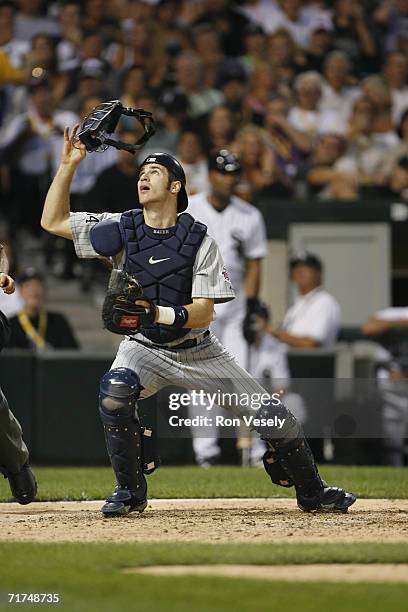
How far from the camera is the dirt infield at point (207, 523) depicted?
5.04m

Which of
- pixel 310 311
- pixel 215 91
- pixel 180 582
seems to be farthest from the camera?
pixel 215 91

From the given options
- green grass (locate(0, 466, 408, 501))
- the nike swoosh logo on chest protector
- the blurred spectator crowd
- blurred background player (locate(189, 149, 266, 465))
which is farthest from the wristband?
the blurred spectator crowd

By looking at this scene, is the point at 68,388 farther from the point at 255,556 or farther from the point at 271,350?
the point at 255,556

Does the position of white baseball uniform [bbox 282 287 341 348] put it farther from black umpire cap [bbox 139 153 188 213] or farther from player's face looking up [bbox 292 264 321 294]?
black umpire cap [bbox 139 153 188 213]

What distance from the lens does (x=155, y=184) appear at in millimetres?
5598

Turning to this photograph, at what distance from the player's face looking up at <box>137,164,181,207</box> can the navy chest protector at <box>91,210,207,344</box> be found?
0.14 metres

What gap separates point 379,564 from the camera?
Answer: 437 centimetres

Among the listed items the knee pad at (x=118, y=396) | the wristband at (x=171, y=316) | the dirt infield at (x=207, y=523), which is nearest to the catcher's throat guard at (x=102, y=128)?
the wristband at (x=171, y=316)

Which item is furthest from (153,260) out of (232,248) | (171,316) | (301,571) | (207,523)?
(232,248)

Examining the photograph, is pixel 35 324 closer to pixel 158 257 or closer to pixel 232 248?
pixel 232 248

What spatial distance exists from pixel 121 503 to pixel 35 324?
15.7ft

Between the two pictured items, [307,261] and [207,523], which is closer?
[207,523]

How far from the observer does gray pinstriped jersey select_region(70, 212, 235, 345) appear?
5488mm

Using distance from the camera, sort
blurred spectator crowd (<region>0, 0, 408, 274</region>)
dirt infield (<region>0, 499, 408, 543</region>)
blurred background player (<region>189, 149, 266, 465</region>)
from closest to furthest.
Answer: dirt infield (<region>0, 499, 408, 543</region>), blurred background player (<region>189, 149, 266, 465</region>), blurred spectator crowd (<region>0, 0, 408, 274</region>)
